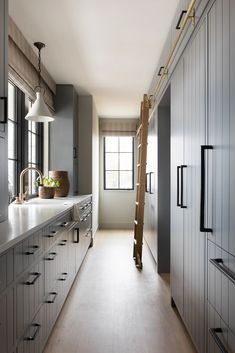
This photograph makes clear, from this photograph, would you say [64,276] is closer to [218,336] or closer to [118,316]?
[118,316]

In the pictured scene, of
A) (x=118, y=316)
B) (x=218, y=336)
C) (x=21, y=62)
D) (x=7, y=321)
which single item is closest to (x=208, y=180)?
(x=218, y=336)

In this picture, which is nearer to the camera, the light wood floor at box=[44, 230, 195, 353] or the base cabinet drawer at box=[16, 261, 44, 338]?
the base cabinet drawer at box=[16, 261, 44, 338]

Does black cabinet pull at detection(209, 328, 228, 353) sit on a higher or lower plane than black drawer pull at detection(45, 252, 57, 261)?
lower

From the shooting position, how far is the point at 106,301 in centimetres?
293

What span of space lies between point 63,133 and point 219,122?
3750 mm

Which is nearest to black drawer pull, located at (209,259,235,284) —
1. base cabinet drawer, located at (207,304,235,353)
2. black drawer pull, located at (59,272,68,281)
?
base cabinet drawer, located at (207,304,235,353)

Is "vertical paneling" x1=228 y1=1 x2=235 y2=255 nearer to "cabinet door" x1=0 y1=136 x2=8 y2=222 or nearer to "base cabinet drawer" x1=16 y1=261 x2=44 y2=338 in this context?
"base cabinet drawer" x1=16 y1=261 x2=44 y2=338

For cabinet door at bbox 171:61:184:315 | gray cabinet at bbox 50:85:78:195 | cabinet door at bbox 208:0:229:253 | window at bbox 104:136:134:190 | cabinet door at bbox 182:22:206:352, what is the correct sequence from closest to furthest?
cabinet door at bbox 208:0:229:253 → cabinet door at bbox 182:22:206:352 → cabinet door at bbox 171:61:184:315 → gray cabinet at bbox 50:85:78:195 → window at bbox 104:136:134:190

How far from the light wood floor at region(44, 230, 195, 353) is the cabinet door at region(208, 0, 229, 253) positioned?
106 cm

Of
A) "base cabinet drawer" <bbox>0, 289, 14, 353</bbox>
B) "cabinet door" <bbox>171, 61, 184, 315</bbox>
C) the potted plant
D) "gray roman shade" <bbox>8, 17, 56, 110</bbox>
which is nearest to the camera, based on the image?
"base cabinet drawer" <bbox>0, 289, 14, 353</bbox>

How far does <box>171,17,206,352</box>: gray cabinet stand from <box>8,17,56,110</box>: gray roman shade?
1.55m

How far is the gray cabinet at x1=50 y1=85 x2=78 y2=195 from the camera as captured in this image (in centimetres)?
493

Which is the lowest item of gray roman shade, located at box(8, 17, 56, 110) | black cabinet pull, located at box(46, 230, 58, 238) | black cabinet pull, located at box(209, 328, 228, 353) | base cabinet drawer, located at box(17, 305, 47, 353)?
base cabinet drawer, located at box(17, 305, 47, 353)

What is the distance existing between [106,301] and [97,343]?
0.76m
